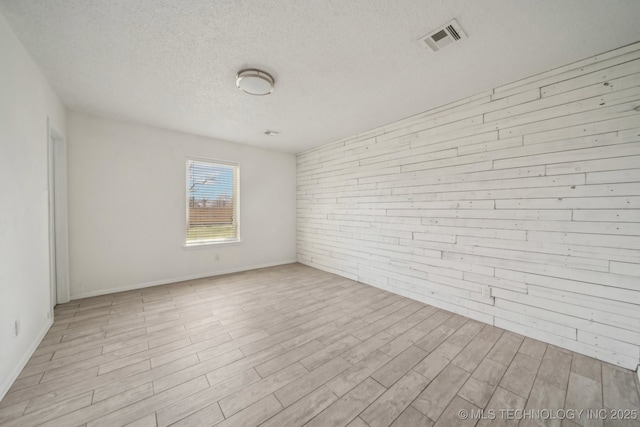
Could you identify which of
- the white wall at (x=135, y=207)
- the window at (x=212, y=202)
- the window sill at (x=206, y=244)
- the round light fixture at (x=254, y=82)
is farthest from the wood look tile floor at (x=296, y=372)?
the round light fixture at (x=254, y=82)

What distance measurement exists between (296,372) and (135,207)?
3.68 meters

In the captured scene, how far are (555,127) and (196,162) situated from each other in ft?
16.8

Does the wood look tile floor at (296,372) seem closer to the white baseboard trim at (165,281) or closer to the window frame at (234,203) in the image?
the white baseboard trim at (165,281)

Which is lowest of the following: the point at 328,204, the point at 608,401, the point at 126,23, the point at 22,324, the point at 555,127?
the point at 608,401

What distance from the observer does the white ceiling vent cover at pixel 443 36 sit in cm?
175

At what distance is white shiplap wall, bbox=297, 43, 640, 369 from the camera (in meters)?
1.94

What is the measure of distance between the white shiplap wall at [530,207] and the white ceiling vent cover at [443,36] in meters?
1.16

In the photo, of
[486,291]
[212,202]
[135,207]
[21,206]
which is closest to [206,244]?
[212,202]

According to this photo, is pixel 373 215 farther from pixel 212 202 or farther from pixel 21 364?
pixel 21 364

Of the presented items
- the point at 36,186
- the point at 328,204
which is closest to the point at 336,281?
the point at 328,204

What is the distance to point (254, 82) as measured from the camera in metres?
2.35

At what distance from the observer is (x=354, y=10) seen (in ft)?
5.27

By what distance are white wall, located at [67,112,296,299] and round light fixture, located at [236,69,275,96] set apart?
2349mm

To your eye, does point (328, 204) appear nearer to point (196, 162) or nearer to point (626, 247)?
point (196, 162)
